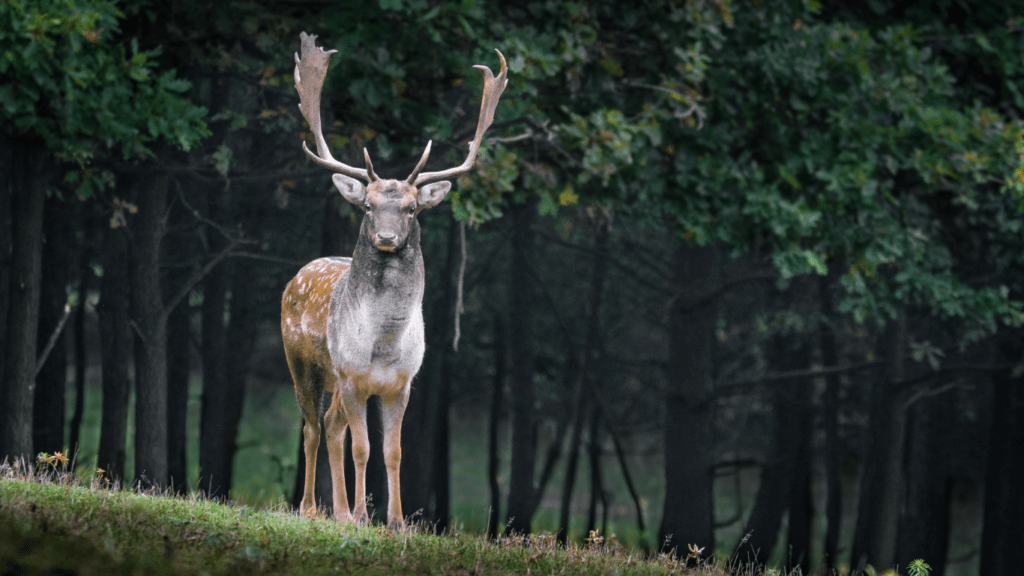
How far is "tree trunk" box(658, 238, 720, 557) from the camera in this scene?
544 inches

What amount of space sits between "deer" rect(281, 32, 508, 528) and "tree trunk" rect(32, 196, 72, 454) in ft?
20.6

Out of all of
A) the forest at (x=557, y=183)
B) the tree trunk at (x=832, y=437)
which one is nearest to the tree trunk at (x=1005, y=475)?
the forest at (x=557, y=183)

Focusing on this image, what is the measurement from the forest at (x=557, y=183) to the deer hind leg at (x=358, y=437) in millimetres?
1102

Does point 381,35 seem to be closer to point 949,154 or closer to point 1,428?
point 1,428

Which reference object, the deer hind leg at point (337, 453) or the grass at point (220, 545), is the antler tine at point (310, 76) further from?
the grass at point (220, 545)

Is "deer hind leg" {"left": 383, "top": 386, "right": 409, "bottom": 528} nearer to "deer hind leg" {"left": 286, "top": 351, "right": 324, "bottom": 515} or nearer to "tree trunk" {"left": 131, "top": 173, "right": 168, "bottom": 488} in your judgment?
"deer hind leg" {"left": 286, "top": 351, "right": 324, "bottom": 515}

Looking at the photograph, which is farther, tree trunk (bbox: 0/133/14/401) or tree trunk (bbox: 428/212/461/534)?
tree trunk (bbox: 428/212/461/534)

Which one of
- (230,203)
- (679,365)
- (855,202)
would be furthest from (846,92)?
(230,203)

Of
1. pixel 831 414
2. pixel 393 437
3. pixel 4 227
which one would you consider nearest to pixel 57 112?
pixel 4 227

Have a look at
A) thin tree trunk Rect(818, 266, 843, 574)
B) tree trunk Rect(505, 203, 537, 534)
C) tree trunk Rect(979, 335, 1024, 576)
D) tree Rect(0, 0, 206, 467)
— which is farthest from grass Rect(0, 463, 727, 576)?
thin tree trunk Rect(818, 266, 843, 574)

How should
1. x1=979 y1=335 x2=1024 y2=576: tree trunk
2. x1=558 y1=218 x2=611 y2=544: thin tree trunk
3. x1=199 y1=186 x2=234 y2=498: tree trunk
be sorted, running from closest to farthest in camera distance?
x1=199 y1=186 x2=234 y2=498: tree trunk
x1=979 y1=335 x2=1024 y2=576: tree trunk
x1=558 y1=218 x2=611 y2=544: thin tree trunk

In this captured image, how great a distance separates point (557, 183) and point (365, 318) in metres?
4.03

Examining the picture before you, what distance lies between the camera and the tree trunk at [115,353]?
1186 cm

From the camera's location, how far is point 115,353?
1198 cm
